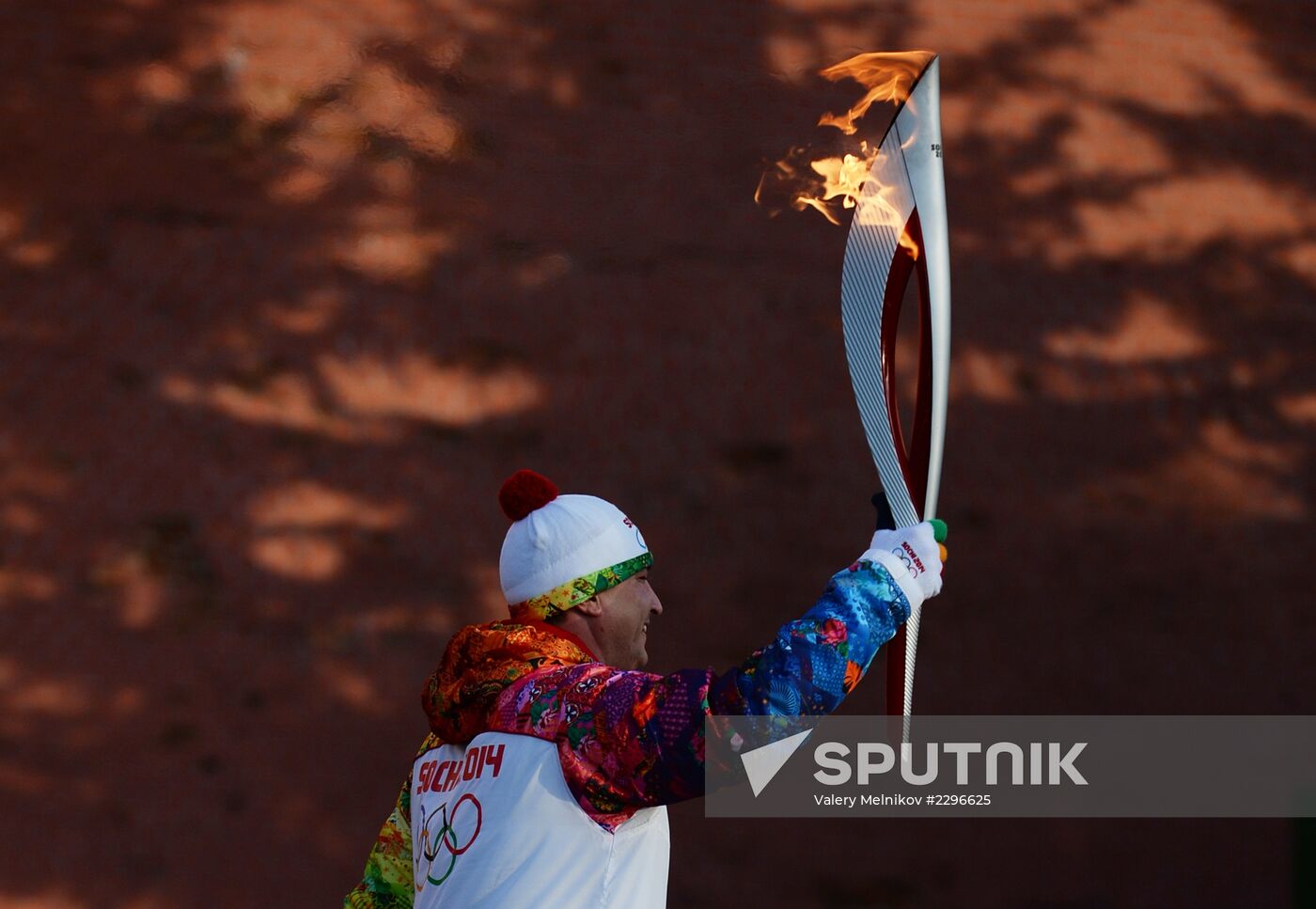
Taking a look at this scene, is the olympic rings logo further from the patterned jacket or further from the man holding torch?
the patterned jacket

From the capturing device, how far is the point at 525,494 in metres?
2.57

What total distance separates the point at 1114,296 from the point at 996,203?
1.63 feet

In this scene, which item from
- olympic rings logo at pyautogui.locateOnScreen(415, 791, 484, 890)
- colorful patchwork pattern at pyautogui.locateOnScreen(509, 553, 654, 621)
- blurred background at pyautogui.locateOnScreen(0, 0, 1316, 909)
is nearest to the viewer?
olympic rings logo at pyautogui.locateOnScreen(415, 791, 484, 890)

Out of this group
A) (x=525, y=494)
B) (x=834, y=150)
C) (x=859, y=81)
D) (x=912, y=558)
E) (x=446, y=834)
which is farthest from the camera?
(x=859, y=81)

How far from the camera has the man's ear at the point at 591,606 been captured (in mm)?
2479

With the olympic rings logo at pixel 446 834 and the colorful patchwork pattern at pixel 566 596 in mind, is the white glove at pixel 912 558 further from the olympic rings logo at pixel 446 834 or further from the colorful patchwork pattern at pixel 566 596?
the olympic rings logo at pixel 446 834

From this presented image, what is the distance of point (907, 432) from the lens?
445 cm

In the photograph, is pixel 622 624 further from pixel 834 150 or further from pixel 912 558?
pixel 834 150

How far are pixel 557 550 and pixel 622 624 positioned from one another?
0.17m

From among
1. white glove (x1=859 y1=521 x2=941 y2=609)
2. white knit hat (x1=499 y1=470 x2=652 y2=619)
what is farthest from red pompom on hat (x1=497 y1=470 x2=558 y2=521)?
white glove (x1=859 y1=521 x2=941 y2=609)

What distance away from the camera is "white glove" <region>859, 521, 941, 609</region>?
2.01 meters

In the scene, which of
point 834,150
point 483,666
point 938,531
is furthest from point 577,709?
point 834,150

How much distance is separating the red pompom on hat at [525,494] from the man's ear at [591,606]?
0.66 ft

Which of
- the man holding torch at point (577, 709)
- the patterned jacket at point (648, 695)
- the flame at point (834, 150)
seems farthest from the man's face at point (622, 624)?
the flame at point (834, 150)
